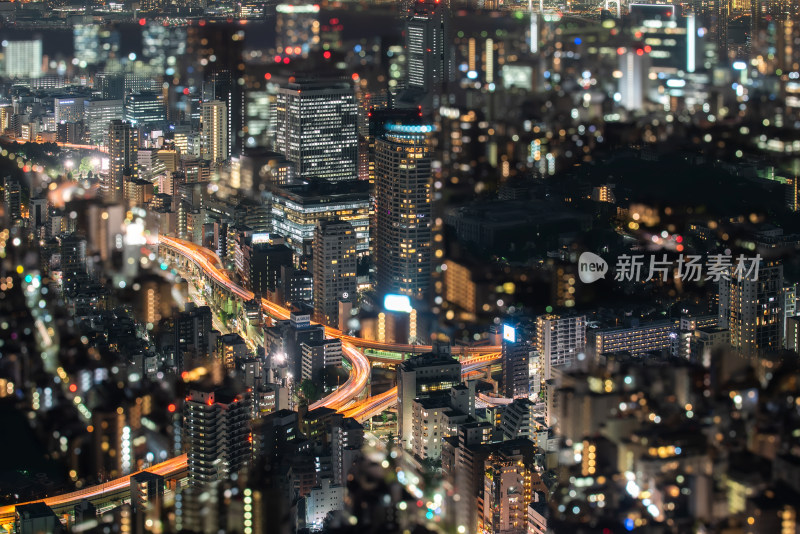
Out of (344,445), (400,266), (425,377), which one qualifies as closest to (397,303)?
(400,266)

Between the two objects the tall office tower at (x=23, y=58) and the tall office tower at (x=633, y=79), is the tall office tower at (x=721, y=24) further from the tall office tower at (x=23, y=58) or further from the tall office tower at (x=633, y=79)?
the tall office tower at (x=23, y=58)

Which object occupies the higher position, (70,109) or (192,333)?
(70,109)

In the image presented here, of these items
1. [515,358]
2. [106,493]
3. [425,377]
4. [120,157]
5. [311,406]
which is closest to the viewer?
[106,493]

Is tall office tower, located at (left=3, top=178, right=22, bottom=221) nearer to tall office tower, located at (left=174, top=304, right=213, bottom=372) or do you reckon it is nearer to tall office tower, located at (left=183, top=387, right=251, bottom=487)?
tall office tower, located at (left=174, top=304, right=213, bottom=372)

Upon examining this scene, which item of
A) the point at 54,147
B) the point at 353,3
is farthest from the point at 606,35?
the point at 54,147

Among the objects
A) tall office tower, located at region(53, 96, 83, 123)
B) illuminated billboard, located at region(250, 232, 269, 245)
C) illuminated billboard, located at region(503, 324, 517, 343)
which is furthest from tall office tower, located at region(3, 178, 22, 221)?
tall office tower, located at region(53, 96, 83, 123)

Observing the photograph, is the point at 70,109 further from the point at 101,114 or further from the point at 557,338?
the point at 557,338
